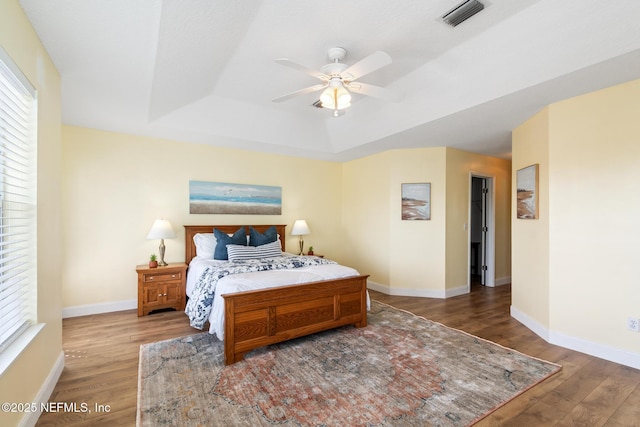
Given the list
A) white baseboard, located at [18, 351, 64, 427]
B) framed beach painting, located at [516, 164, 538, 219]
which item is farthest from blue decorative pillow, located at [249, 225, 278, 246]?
framed beach painting, located at [516, 164, 538, 219]

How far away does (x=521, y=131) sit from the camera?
3648 millimetres

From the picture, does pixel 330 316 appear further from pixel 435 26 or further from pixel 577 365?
pixel 435 26

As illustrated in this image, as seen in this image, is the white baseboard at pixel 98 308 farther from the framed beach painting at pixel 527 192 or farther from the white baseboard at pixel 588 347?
the framed beach painting at pixel 527 192

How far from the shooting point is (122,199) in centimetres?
404

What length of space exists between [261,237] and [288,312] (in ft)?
5.89

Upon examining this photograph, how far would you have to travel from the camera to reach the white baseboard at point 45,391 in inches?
66.7

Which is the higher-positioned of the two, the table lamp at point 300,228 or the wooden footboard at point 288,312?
the table lamp at point 300,228

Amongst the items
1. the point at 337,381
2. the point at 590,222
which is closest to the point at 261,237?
the point at 337,381

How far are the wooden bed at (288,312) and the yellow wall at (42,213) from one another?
1230mm

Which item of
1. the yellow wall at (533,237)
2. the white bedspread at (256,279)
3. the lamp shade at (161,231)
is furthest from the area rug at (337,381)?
the lamp shade at (161,231)

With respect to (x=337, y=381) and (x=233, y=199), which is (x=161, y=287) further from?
(x=337, y=381)

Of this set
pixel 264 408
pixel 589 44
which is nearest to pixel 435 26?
pixel 589 44

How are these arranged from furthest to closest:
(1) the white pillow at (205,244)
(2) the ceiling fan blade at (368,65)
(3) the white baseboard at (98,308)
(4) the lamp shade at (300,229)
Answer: (4) the lamp shade at (300,229)
(1) the white pillow at (205,244)
(3) the white baseboard at (98,308)
(2) the ceiling fan blade at (368,65)

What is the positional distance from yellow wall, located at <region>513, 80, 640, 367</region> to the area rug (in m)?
0.70
